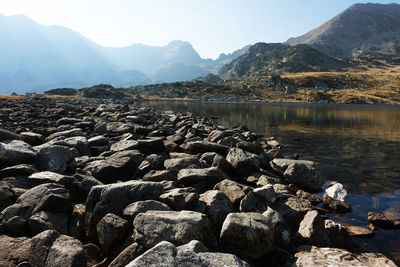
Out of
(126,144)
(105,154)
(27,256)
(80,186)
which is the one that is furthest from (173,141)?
(27,256)

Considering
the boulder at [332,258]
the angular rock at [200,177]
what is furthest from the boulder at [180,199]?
the boulder at [332,258]

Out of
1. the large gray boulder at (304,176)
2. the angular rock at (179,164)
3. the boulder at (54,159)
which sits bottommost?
the large gray boulder at (304,176)

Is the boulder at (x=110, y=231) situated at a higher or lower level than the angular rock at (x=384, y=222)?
higher

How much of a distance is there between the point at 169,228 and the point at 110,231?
6.42 ft

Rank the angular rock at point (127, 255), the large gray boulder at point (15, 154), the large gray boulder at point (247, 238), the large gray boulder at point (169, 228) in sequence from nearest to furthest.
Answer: the angular rock at point (127, 255) → the large gray boulder at point (169, 228) → the large gray boulder at point (247, 238) → the large gray boulder at point (15, 154)

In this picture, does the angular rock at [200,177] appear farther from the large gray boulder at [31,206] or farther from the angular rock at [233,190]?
the large gray boulder at [31,206]

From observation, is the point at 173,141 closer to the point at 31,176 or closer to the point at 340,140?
the point at 31,176

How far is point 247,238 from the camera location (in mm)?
6871

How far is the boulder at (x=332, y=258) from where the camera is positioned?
6.70 m

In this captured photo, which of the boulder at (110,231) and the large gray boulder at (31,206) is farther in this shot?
the large gray boulder at (31,206)

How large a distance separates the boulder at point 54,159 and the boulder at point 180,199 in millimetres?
6636

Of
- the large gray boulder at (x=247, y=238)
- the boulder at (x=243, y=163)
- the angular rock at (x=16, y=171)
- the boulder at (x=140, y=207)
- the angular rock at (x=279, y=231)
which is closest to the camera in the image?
the large gray boulder at (x=247, y=238)

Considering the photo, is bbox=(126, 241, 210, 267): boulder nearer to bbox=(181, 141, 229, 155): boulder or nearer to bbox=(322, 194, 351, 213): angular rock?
bbox=(322, 194, 351, 213): angular rock

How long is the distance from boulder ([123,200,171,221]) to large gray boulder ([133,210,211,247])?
1.84 feet
